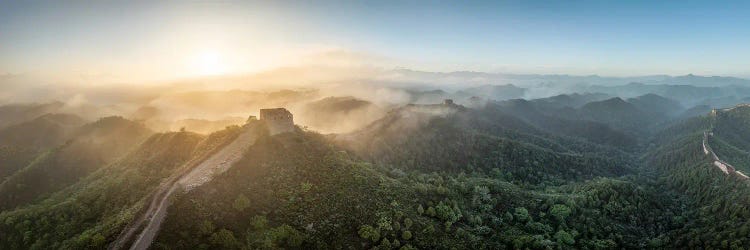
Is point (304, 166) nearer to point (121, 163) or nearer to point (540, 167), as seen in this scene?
point (121, 163)

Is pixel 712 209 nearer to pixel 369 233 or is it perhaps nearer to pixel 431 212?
pixel 431 212

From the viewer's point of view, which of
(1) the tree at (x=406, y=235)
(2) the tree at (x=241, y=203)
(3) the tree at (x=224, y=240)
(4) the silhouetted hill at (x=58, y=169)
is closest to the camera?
(3) the tree at (x=224, y=240)

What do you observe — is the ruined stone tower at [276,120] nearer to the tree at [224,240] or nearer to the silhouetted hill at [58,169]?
the tree at [224,240]

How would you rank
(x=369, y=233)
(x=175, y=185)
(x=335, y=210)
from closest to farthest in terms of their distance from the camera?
(x=175, y=185) < (x=369, y=233) < (x=335, y=210)

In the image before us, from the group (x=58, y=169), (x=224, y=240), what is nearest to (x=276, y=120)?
(x=224, y=240)

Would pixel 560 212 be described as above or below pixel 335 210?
below

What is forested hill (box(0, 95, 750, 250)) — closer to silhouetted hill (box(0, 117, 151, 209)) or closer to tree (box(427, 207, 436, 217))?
tree (box(427, 207, 436, 217))

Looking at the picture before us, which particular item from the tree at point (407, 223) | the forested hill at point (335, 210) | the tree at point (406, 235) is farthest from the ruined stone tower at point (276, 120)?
the tree at point (406, 235)
